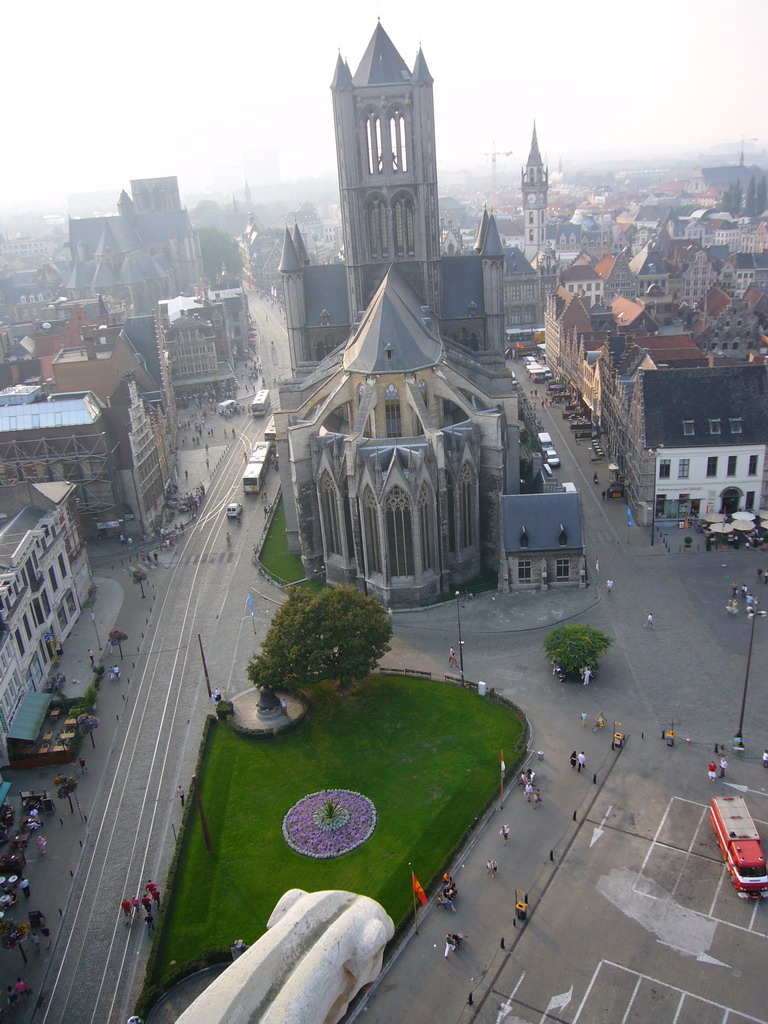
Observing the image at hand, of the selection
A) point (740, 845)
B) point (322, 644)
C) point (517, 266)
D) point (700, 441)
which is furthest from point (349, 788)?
point (517, 266)

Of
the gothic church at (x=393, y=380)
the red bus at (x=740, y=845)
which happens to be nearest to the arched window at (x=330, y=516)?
the gothic church at (x=393, y=380)

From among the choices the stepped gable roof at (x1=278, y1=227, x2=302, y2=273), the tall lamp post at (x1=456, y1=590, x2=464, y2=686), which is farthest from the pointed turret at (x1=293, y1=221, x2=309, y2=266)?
the tall lamp post at (x1=456, y1=590, x2=464, y2=686)

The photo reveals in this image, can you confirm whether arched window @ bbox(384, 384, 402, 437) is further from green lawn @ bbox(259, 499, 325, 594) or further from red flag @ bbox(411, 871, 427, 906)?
red flag @ bbox(411, 871, 427, 906)

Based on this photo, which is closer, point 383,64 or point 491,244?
point 383,64

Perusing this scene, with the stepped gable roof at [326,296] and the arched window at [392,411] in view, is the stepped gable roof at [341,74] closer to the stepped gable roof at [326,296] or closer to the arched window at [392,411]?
the stepped gable roof at [326,296]

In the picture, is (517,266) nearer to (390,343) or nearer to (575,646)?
(390,343)

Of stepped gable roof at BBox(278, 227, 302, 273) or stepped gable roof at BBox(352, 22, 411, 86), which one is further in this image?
stepped gable roof at BBox(278, 227, 302, 273)
